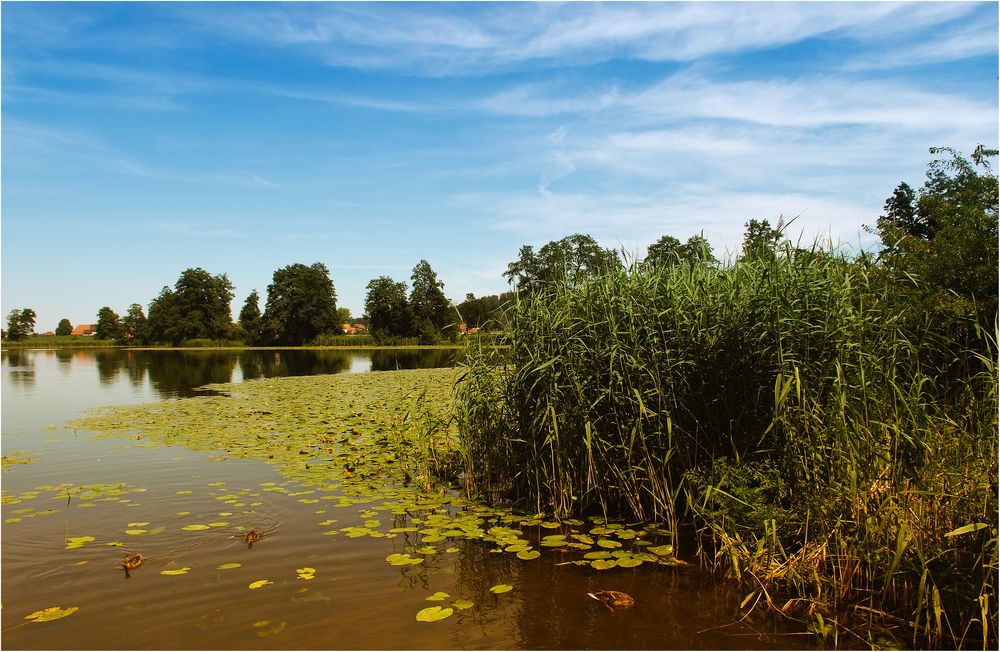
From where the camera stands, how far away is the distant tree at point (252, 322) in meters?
83.4

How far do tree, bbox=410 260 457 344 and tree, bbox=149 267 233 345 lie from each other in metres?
25.2

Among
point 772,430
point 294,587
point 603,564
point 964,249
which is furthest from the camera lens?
A: point 964,249

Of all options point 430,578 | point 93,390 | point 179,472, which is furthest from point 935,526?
point 93,390

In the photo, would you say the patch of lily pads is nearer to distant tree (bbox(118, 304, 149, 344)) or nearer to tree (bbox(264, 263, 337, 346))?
tree (bbox(264, 263, 337, 346))

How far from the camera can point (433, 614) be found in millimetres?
4770

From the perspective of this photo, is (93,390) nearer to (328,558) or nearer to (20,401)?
(20,401)

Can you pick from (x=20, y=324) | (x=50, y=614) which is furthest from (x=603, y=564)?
(x=20, y=324)

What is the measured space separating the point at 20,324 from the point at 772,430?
133 m

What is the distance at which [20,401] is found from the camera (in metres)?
18.8

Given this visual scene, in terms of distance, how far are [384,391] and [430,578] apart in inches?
574

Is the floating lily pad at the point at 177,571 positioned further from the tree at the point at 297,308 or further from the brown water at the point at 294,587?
the tree at the point at 297,308

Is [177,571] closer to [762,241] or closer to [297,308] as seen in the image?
[762,241]

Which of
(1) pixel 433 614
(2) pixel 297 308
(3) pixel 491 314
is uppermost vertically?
(2) pixel 297 308

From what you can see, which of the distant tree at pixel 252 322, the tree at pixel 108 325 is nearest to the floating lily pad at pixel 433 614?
the distant tree at pixel 252 322
